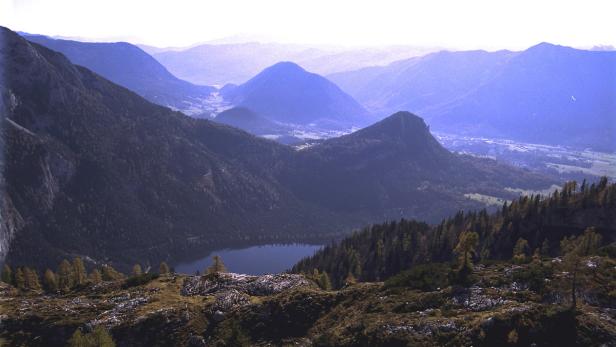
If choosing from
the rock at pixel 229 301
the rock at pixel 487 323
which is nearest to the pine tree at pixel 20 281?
the rock at pixel 229 301

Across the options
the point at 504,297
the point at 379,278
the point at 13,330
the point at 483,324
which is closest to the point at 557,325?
the point at 483,324

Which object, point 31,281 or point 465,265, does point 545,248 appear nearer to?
point 465,265

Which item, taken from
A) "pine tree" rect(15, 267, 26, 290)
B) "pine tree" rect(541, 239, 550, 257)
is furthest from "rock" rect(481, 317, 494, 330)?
"pine tree" rect(15, 267, 26, 290)

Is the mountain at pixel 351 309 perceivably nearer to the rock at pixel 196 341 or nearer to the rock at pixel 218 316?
the rock at pixel 196 341

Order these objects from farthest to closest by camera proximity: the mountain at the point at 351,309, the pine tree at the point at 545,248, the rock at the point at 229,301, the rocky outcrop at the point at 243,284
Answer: the pine tree at the point at 545,248
the rocky outcrop at the point at 243,284
the rock at the point at 229,301
the mountain at the point at 351,309

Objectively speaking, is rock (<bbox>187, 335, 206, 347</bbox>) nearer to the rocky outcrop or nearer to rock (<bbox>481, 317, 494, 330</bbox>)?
the rocky outcrop

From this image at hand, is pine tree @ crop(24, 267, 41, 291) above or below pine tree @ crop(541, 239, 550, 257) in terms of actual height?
below

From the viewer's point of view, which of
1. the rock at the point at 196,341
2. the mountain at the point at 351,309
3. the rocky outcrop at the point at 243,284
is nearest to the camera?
the mountain at the point at 351,309

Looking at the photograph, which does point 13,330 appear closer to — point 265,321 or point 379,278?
point 265,321
